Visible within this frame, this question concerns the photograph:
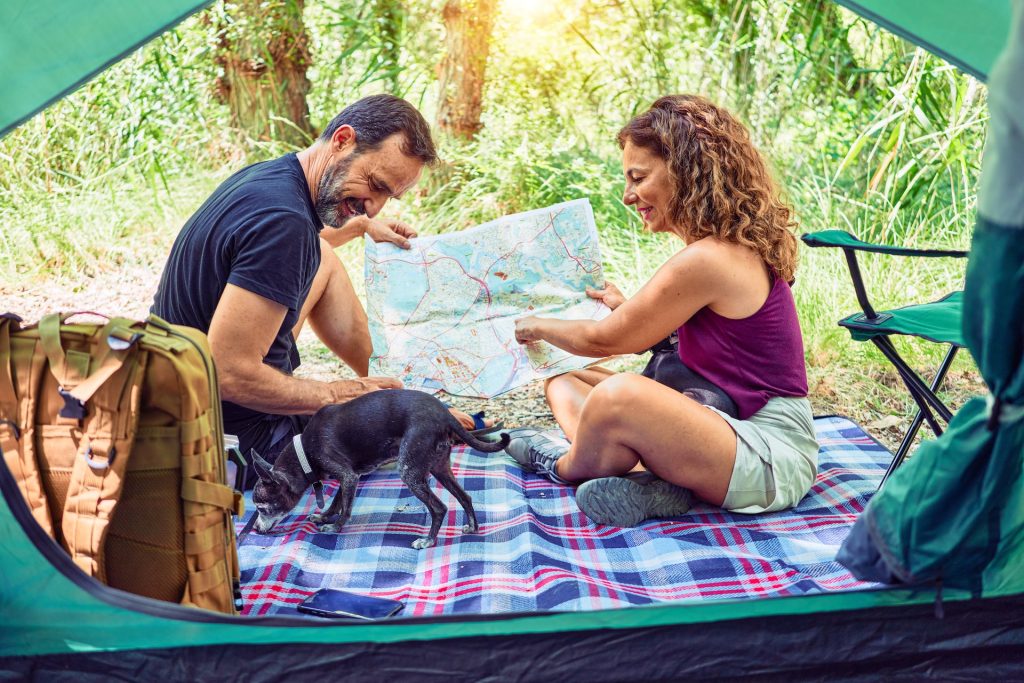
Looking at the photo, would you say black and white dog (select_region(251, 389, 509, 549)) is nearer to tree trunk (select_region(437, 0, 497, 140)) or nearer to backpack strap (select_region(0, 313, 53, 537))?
backpack strap (select_region(0, 313, 53, 537))

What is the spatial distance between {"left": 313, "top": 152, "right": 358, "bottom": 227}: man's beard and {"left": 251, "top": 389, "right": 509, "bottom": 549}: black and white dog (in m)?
0.68

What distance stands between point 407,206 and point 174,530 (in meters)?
4.49

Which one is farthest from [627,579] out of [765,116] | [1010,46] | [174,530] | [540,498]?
[765,116]

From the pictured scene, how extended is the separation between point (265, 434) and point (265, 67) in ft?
14.1

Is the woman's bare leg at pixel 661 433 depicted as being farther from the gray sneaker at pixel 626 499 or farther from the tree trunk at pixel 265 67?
the tree trunk at pixel 265 67

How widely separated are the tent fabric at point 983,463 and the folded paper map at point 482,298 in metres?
1.59

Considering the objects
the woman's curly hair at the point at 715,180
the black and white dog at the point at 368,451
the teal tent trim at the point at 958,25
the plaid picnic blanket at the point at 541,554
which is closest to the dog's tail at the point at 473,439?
the black and white dog at the point at 368,451

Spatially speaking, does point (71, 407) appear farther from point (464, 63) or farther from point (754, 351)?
point (464, 63)

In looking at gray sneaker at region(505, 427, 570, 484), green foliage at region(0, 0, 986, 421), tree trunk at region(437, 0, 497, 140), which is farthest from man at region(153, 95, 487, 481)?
tree trunk at region(437, 0, 497, 140)

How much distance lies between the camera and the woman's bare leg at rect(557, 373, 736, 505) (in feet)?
8.96

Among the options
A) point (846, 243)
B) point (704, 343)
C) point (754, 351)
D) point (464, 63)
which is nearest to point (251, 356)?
point (704, 343)

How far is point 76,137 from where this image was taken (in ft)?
20.7

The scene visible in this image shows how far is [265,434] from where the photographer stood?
3150 mm

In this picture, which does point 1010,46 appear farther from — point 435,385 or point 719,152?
point 435,385
